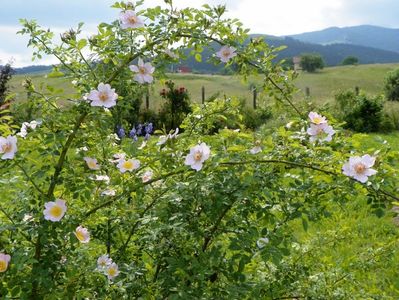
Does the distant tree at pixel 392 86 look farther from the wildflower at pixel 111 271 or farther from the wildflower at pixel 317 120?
the wildflower at pixel 111 271

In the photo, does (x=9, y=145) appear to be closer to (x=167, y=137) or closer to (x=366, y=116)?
(x=167, y=137)

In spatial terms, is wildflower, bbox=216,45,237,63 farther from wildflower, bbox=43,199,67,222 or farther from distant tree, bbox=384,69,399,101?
distant tree, bbox=384,69,399,101

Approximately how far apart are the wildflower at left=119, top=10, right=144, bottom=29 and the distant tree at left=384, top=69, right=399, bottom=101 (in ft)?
82.5

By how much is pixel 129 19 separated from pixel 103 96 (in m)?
0.32

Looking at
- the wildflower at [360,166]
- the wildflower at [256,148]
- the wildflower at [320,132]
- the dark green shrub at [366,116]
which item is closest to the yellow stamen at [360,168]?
the wildflower at [360,166]

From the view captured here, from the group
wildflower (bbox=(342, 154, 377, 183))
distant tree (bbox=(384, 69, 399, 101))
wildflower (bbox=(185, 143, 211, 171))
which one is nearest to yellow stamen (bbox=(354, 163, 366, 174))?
wildflower (bbox=(342, 154, 377, 183))

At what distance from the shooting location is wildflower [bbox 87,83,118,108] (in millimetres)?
1788

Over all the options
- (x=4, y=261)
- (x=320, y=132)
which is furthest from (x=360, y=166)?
(x=4, y=261)

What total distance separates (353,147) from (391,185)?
226mm

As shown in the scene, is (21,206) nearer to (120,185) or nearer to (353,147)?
(120,185)

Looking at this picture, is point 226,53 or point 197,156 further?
point 226,53

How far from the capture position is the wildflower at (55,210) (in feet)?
5.82

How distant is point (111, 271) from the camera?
77.5 inches

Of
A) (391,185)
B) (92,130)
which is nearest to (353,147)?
(391,185)
